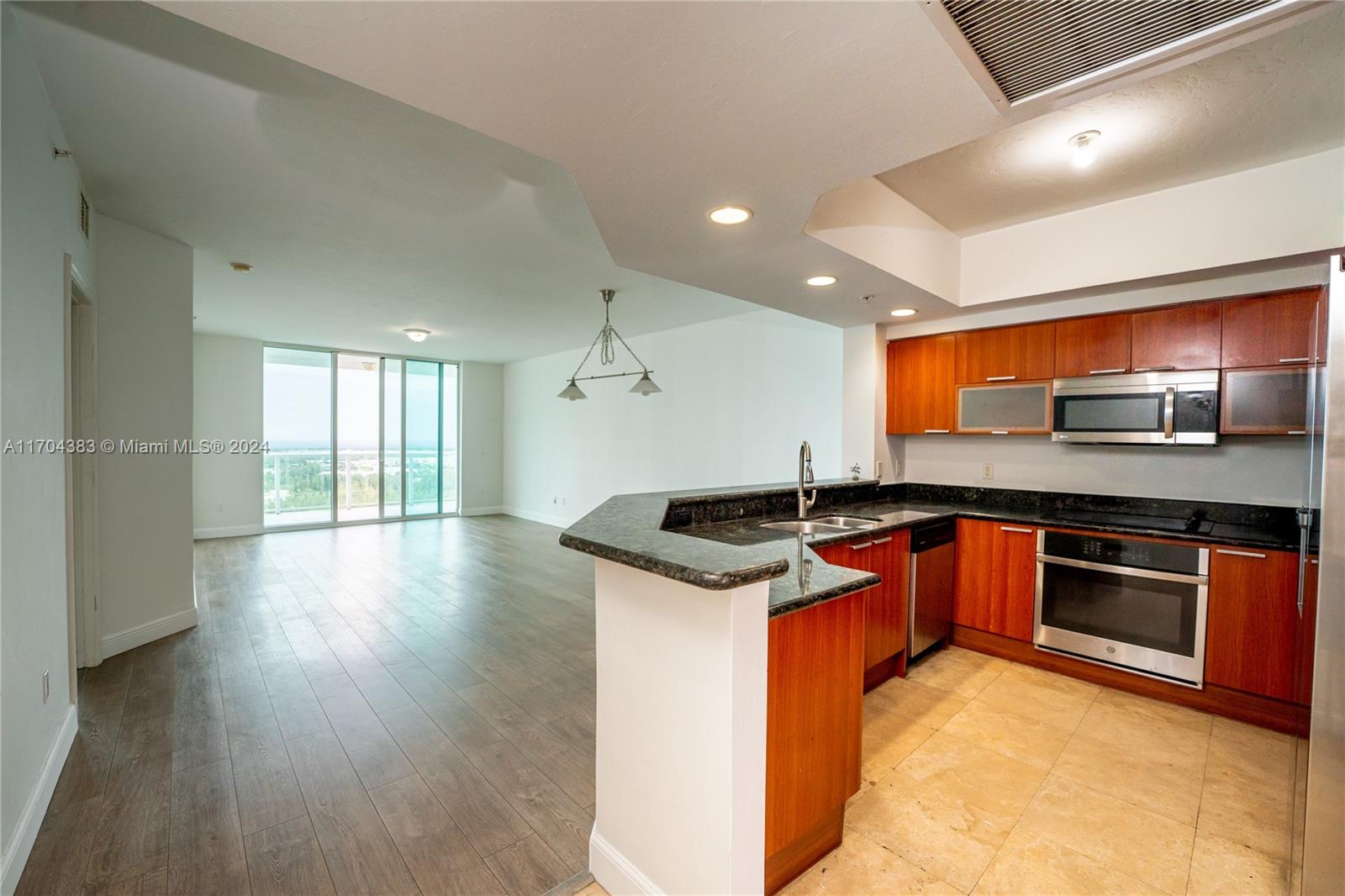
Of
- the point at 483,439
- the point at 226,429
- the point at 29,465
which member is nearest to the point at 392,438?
the point at 483,439

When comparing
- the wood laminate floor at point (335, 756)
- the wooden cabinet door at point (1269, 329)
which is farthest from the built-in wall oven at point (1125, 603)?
the wood laminate floor at point (335, 756)

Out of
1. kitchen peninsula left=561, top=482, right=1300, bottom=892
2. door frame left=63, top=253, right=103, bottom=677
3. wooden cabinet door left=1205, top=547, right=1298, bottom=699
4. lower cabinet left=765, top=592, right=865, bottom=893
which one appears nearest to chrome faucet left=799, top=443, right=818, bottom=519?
kitchen peninsula left=561, top=482, right=1300, bottom=892

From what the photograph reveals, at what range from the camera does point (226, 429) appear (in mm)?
7301

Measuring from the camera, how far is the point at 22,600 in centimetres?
188

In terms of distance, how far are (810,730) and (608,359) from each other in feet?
20.3

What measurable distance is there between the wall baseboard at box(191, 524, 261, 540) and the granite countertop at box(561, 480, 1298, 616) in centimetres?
714

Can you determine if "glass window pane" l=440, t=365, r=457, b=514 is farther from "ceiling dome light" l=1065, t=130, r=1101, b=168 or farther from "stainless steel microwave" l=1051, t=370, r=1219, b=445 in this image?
"ceiling dome light" l=1065, t=130, r=1101, b=168

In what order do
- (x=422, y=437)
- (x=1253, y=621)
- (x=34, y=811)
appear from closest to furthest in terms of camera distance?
1. (x=34, y=811)
2. (x=1253, y=621)
3. (x=422, y=437)

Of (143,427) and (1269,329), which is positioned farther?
(143,427)

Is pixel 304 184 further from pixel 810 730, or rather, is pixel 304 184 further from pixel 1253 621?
pixel 1253 621

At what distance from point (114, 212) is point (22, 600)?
2.67 metres

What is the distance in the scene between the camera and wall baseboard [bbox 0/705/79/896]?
5.40ft

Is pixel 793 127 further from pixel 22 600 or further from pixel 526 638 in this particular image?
pixel 526 638

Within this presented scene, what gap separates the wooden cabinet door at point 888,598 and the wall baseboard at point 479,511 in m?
7.91
